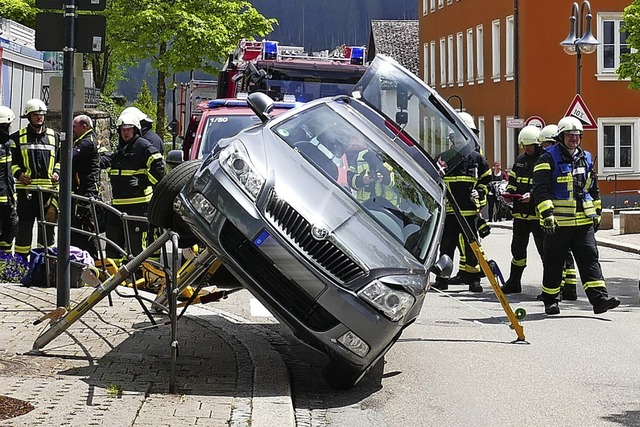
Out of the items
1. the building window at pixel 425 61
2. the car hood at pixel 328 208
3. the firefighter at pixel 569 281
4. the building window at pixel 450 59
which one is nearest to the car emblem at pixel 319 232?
the car hood at pixel 328 208

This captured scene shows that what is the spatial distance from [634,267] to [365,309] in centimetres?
1257

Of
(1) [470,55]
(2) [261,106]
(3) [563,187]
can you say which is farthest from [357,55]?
(1) [470,55]

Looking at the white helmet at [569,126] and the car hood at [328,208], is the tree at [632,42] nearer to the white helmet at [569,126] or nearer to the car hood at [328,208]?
the white helmet at [569,126]

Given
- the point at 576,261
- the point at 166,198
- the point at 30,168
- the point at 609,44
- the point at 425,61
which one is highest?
the point at 425,61

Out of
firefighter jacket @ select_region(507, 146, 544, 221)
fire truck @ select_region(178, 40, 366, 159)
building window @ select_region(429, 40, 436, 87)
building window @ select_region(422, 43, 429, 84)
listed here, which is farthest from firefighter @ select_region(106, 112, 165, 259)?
building window @ select_region(422, 43, 429, 84)

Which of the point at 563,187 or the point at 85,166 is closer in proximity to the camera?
the point at 563,187

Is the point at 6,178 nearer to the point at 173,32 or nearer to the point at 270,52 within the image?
the point at 270,52

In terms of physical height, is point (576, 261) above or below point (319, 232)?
below

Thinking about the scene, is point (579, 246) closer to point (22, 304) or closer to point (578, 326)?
point (578, 326)

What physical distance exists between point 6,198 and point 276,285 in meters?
6.85

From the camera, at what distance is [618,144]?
43.9 meters

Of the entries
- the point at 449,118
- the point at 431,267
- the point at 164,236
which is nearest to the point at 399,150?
the point at 449,118

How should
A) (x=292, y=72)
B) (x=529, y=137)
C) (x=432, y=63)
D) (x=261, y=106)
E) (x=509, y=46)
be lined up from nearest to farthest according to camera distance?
(x=261, y=106)
(x=529, y=137)
(x=292, y=72)
(x=509, y=46)
(x=432, y=63)

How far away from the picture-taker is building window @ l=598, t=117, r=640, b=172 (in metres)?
43.5
